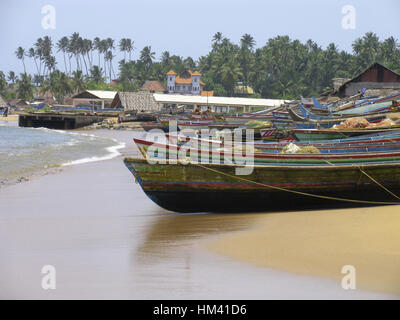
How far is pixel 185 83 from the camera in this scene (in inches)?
4215

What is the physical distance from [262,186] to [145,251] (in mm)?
3181

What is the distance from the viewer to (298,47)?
103438 millimetres

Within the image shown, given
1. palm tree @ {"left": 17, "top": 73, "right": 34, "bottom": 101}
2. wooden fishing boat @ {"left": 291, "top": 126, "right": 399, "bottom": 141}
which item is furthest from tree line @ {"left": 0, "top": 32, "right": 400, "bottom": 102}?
wooden fishing boat @ {"left": 291, "top": 126, "right": 399, "bottom": 141}

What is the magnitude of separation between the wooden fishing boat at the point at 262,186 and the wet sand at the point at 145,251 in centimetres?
33

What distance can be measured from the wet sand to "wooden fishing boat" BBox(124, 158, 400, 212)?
0.33m

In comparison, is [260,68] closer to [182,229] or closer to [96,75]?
[96,75]

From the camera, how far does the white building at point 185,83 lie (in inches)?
4151

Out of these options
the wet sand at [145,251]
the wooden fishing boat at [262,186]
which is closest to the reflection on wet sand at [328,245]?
the wet sand at [145,251]

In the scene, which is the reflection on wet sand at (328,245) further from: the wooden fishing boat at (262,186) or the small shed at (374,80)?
the small shed at (374,80)

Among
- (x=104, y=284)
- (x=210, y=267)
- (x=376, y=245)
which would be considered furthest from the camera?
(x=376, y=245)
